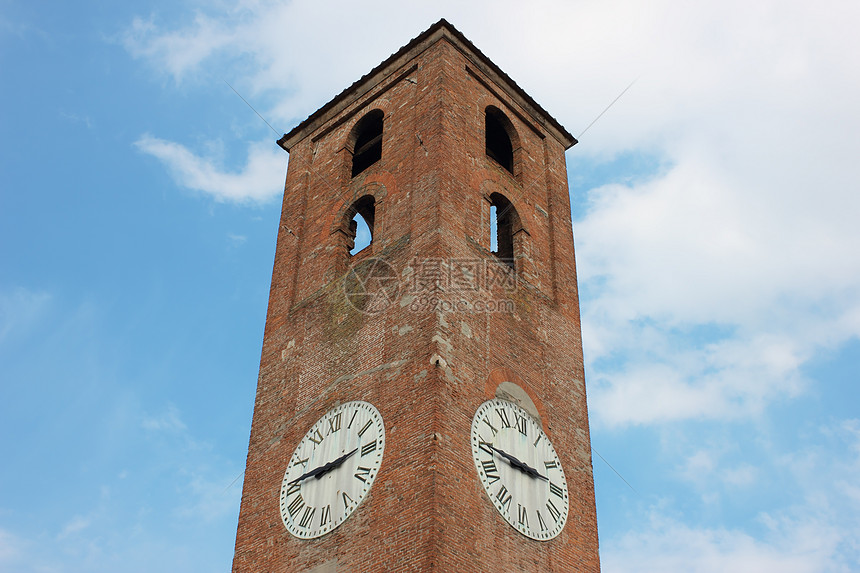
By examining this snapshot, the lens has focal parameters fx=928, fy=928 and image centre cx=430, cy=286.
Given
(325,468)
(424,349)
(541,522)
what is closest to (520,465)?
(541,522)

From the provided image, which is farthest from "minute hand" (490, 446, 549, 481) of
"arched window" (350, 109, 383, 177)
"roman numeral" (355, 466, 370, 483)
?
"arched window" (350, 109, 383, 177)

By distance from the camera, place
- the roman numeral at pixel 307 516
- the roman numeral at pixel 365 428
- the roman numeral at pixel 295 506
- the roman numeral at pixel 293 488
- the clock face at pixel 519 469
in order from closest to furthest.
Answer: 1. the clock face at pixel 519 469
2. the roman numeral at pixel 307 516
3. the roman numeral at pixel 365 428
4. the roman numeral at pixel 295 506
5. the roman numeral at pixel 293 488

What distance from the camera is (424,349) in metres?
12.9

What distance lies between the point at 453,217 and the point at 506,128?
4.32 meters

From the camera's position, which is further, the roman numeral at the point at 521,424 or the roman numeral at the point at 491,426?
the roman numeral at the point at 521,424

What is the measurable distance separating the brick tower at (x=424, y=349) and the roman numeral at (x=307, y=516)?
0.10 ft

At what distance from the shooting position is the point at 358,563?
38.6ft

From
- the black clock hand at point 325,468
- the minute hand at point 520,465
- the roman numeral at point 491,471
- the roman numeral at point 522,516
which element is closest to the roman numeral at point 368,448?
the black clock hand at point 325,468

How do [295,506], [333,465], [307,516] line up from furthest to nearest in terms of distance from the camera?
[295,506]
[333,465]
[307,516]

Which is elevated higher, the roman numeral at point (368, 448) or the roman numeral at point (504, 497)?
the roman numeral at point (368, 448)

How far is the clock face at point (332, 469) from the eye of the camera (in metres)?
12.5

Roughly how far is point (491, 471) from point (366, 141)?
844 centimetres

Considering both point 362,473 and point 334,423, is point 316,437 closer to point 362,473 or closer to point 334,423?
point 334,423

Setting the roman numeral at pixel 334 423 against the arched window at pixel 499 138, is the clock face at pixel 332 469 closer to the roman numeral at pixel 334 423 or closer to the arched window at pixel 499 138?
the roman numeral at pixel 334 423
